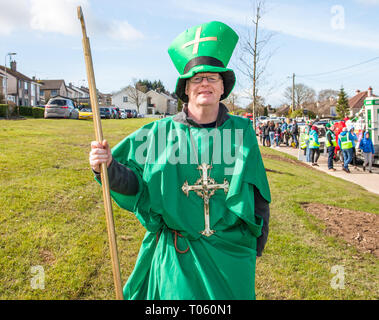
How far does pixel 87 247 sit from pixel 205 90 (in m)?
3.24

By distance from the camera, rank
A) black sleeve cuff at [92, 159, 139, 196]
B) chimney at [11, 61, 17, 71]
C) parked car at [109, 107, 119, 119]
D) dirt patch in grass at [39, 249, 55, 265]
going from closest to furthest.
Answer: black sleeve cuff at [92, 159, 139, 196] → dirt patch in grass at [39, 249, 55, 265] → parked car at [109, 107, 119, 119] → chimney at [11, 61, 17, 71]

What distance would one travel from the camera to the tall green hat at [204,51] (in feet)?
8.32

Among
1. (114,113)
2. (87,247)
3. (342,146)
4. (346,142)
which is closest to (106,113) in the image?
(114,113)

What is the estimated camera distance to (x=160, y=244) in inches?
95.2

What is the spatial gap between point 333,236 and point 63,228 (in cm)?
443

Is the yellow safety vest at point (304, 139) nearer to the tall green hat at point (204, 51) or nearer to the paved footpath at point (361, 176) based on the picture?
the paved footpath at point (361, 176)

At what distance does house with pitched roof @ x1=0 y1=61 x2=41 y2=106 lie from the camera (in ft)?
196

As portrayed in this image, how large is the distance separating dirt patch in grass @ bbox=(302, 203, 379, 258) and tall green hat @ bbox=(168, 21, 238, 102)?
450cm

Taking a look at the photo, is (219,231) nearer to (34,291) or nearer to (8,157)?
(34,291)

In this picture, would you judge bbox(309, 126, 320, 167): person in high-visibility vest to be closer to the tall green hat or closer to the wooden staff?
the tall green hat

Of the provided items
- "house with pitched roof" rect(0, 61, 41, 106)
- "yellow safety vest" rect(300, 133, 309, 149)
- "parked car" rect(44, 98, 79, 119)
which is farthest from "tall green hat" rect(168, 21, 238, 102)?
"house with pitched roof" rect(0, 61, 41, 106)

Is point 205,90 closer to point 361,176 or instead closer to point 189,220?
point 189,220
